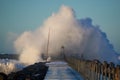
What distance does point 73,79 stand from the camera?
25.2 meters

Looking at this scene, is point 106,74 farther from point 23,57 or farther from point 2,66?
point 23,57

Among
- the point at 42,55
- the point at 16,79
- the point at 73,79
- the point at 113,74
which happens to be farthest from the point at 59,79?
the point at 42,55

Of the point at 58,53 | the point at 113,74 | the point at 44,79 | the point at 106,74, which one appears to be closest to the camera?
the point at 113,74

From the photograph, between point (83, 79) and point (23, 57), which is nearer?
point (83, 79)

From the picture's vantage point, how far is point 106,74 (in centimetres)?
1589

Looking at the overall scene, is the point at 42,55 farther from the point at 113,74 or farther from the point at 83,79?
the point at 113,74

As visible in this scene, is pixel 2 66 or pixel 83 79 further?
pixel 2 66

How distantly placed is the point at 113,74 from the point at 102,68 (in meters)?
2.66

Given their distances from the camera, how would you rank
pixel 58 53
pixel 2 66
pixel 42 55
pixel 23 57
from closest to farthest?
pixel 2 66 < pixel 58 53 < pixel 42 55 < pixel 23 57

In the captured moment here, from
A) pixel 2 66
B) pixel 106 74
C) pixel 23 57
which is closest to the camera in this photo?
pixel 106 74

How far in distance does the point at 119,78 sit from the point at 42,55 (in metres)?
115

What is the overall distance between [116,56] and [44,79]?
363 feet

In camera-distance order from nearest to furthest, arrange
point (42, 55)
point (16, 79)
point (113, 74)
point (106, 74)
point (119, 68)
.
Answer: point (119, 68) < point (113, 74) < point (106, 74) < point (16, 79) < point (42, 55)

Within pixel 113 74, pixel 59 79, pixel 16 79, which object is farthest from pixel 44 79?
pixel 113 74
